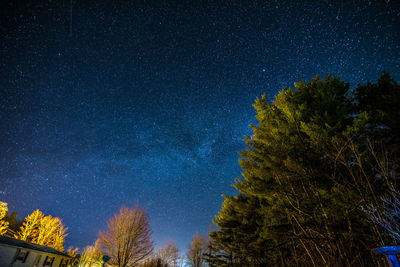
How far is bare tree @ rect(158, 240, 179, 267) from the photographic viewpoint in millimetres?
39500

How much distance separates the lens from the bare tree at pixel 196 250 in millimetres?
34662

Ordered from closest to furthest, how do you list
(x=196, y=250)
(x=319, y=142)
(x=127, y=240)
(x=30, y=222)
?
(x=319, y=142)
(x=127, y=240)
(x=30, y=222)
(x=196, y=250)

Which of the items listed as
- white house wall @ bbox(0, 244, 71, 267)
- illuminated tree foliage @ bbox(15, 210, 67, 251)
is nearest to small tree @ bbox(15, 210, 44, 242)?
illuminated tree foliage @ bbox(15, 210, 67, 251)

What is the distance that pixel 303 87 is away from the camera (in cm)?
869

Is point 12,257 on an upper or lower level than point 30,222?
lower

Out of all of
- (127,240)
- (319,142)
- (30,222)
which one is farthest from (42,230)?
(319,142)

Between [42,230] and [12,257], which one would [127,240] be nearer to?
[12,257]

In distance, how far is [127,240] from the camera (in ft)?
57.3

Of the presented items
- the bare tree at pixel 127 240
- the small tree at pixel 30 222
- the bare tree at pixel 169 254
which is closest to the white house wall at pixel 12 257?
the small tree at pixel 30 222

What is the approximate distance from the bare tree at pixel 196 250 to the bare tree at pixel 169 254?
21.5 ft

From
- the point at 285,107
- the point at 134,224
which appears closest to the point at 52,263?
the point at 134,224

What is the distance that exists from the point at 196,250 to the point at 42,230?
27627 mm

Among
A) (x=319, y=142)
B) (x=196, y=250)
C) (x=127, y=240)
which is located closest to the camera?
(x=319, y=142)

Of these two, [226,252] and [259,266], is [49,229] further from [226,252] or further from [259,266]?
[259,266]
